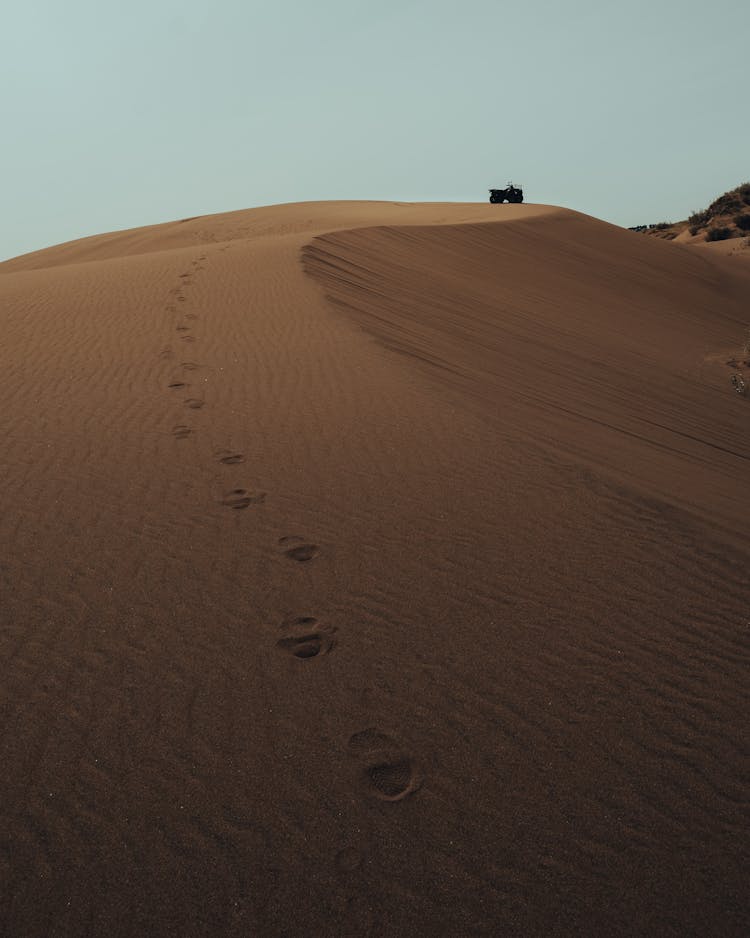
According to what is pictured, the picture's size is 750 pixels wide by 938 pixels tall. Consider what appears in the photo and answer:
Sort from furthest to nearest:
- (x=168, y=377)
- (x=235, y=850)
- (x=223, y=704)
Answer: (x=168, y=377) < (x=223, y=704) < (x=235, y=850)

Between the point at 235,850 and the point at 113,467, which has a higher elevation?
the point at 113,467

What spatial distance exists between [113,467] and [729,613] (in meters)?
3.37

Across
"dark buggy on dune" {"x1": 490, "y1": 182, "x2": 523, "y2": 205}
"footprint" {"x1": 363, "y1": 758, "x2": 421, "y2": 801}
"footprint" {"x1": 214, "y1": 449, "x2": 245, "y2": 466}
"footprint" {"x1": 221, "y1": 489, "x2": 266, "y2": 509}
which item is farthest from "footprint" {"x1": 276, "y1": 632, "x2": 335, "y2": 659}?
"dark buggy on dune" {"x1": 490, "y1": 182, "x2": 523, "y2": 205}

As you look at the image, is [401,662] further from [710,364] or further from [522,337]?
[710,364]

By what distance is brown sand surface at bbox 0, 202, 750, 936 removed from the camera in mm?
1857

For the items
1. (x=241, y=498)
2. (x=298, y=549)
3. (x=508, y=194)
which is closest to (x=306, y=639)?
(x=298, y=549)

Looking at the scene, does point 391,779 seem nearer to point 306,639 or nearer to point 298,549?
point 306,639

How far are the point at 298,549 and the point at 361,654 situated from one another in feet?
2.59

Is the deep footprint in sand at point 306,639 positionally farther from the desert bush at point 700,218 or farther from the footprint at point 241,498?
the desert bush at point 700,218

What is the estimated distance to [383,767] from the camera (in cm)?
217

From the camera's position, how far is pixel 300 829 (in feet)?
6.48

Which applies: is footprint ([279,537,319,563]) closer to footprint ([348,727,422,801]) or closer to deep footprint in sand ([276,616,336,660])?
deep footprint in sand ([276,616,336,660])

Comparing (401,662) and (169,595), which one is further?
(169,595)

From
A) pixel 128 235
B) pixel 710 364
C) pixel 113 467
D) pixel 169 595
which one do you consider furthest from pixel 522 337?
pixel 128 235
